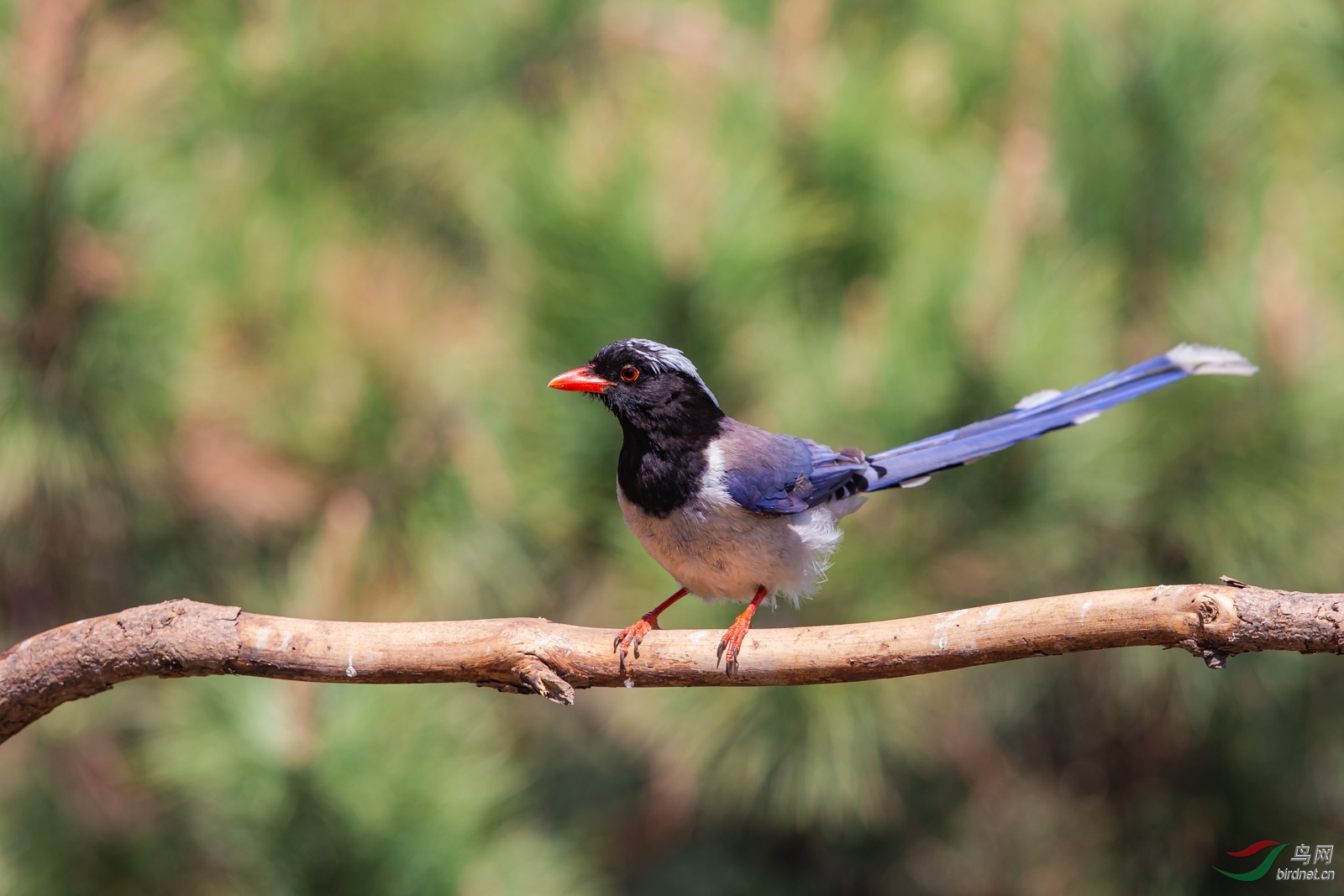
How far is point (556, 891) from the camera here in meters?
4.34

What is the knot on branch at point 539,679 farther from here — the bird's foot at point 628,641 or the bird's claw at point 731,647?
the bird's claw at point 731,647

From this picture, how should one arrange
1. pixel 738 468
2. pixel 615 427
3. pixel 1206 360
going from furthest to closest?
1. pixel 615 427
2. pixel 738 468
3. pixel 1206 360

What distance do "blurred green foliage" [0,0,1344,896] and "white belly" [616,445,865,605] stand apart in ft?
3.85

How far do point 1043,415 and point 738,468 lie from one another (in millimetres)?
778

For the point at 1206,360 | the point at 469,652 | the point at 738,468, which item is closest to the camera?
the point at 469,652

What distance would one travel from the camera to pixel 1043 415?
284cm

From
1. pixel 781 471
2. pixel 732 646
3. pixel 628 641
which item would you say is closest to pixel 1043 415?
pixel 781 471

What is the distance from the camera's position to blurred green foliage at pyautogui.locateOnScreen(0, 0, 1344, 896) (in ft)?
13.0

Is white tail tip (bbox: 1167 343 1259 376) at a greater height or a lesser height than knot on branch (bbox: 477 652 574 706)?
greater

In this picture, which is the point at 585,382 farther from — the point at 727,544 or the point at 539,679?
the point at 539,679

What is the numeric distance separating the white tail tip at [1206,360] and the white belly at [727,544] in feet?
3.12

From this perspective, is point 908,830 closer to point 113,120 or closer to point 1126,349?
point 1126,349

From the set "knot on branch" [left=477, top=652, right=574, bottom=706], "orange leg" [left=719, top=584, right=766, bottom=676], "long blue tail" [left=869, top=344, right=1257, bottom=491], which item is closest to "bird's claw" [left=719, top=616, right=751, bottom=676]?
"orange leg" [left=719, top=584, right=766, bottom=676]

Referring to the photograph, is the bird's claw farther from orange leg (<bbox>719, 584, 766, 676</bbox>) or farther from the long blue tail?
the long blue tail
